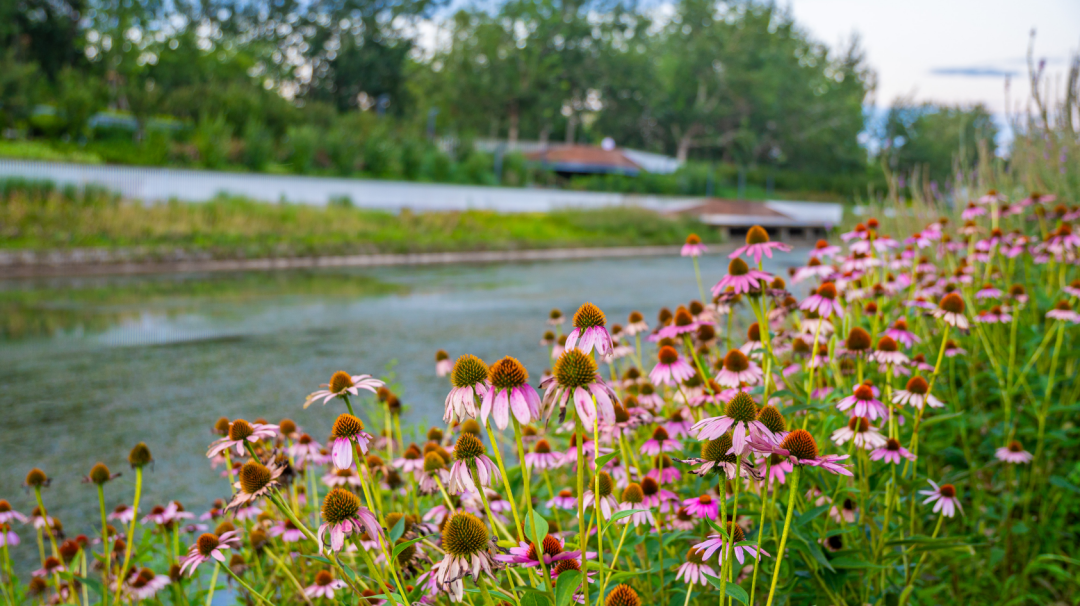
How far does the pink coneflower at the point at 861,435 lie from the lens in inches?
78.8

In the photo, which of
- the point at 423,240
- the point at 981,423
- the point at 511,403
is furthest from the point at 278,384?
the point at 423,240

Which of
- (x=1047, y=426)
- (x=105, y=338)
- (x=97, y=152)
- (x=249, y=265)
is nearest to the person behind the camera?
(x=1047, y=426)

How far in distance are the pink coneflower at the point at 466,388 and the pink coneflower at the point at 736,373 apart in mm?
1043

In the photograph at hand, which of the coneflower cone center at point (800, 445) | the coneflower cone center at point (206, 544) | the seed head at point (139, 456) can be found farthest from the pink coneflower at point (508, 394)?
the seed head at point (139, 456)

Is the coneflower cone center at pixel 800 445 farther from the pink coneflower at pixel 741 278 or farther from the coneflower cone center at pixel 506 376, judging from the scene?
the pink coneflower at pixel 741 278

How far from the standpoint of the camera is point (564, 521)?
3035mm

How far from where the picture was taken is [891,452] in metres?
2.06

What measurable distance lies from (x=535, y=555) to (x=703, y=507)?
60 cm

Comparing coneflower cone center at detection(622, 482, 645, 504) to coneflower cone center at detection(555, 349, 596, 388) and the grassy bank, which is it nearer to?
coneflower cone center at detection(555, 349, 596, 388)

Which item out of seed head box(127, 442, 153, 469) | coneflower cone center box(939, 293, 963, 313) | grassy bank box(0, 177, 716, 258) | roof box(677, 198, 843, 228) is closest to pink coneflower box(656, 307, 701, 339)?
coneflower cone center box(939, 293, 963, 313)

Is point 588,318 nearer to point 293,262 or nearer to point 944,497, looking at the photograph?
point 944,497

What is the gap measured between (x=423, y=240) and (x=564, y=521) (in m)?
19.0

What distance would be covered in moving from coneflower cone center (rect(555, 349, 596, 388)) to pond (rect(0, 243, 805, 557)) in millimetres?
2151

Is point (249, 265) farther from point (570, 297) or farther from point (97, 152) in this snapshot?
point (97, 152)
